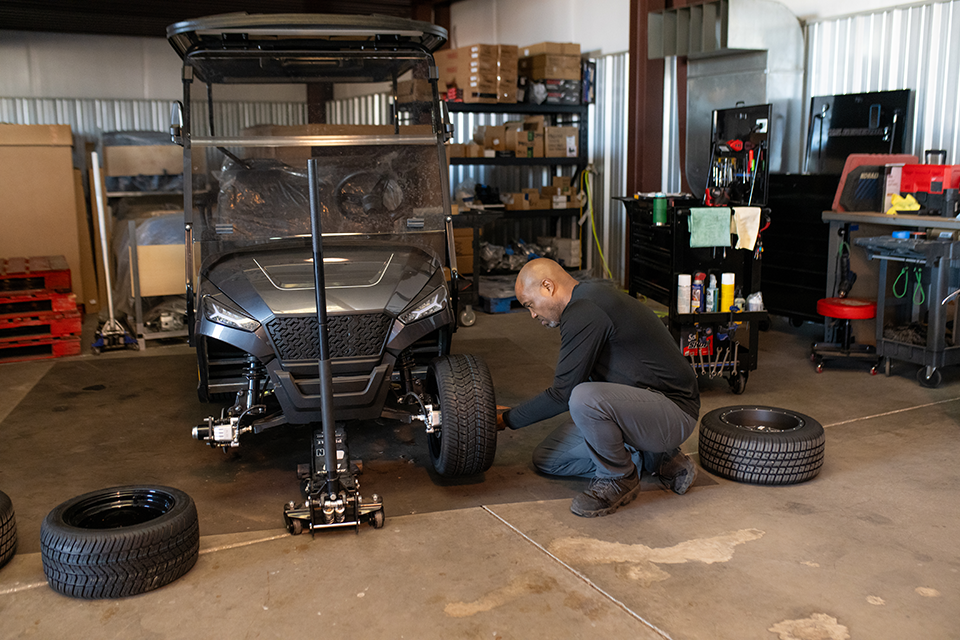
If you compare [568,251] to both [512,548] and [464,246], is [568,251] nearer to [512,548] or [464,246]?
[464,246]

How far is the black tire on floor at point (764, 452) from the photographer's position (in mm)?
3740

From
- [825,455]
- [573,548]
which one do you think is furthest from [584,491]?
[825,455]

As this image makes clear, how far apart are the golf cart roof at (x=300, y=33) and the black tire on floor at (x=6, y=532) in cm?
236

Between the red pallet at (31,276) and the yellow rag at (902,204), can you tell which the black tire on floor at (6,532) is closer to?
the red pallet at (31,276)

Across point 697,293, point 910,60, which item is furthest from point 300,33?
point 910,60

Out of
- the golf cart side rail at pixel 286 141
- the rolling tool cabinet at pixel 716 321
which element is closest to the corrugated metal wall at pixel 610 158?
the rolling tool cabinet at pixel 716 321

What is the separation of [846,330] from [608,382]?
10.7 ft

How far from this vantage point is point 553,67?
9266 millimetres

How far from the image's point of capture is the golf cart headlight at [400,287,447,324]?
11.7 feet

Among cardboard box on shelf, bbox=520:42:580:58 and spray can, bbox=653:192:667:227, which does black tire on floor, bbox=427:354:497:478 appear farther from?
cardboard box on shelf, bbox=520:42:580:58

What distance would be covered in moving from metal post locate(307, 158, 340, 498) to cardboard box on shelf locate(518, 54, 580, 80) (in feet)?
21.8

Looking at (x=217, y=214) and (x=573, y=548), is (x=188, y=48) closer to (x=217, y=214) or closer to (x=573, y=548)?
(x=217, y=214)

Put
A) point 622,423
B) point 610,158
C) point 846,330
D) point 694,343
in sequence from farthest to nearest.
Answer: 1. point 610,158
2. point 846,330
3. point 694,343
4. point 622,423

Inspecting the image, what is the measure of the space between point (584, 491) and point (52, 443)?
9.71 ft
